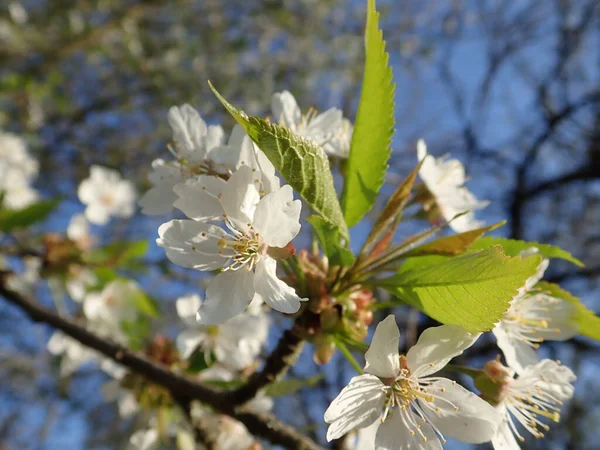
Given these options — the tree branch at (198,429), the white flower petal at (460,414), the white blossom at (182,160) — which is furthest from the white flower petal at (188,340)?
the white flower petal at (460,414)

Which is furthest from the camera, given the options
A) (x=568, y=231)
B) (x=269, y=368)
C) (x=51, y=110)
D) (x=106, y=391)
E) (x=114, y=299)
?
(x=568, y=231)

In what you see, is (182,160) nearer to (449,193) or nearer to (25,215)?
(449,193)

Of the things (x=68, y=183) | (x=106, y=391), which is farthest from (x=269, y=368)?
(x=68, y=183)

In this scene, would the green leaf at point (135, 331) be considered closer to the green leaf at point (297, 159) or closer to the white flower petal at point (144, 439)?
the white flower petal at point (144, 439)

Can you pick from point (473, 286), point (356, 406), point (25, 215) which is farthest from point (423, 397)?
point (25, 215)

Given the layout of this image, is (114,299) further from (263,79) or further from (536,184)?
(536,184)
